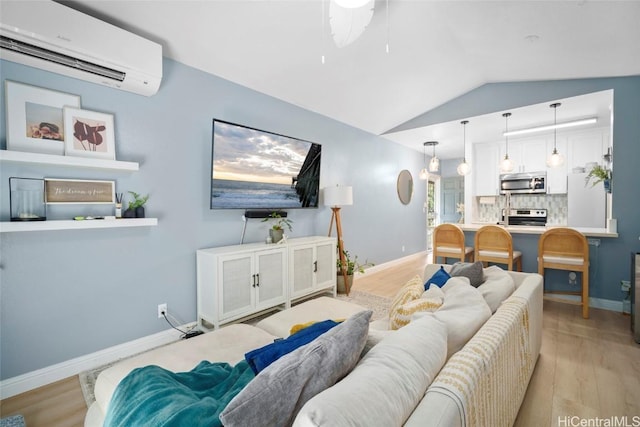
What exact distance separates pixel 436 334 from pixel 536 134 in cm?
557

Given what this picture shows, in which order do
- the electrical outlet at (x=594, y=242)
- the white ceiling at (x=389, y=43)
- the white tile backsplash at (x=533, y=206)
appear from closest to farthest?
the white ceiling at (x=389, y=43) < the electrical outlet at (x=594, y=242) < the white tile backsplash at (x=533, y=206)

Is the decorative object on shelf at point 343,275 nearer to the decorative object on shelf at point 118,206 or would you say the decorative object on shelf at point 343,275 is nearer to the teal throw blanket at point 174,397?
the decorative object on shelf at point 118,206

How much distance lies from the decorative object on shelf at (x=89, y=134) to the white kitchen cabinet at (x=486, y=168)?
577 cm

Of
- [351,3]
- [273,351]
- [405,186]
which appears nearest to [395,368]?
[273,351]

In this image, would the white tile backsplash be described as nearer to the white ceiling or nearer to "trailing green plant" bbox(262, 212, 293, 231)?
the white ceiling

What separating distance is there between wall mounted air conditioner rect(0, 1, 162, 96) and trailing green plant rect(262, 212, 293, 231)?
167 centimetres

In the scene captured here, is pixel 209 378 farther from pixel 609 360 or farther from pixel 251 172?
pixel 609 360

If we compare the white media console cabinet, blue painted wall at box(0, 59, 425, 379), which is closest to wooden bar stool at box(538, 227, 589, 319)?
the white media console cabinet

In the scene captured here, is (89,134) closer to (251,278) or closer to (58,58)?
(58,58)

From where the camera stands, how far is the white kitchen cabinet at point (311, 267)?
3.22 m

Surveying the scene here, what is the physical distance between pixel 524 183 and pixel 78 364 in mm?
6544

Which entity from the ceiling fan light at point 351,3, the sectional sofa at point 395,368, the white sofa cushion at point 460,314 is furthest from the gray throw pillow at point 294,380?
the ceiling fan light at point 351,3

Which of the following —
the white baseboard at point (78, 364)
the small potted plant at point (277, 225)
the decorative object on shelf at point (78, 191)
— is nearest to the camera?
the white baseboard at point (78, 364)
